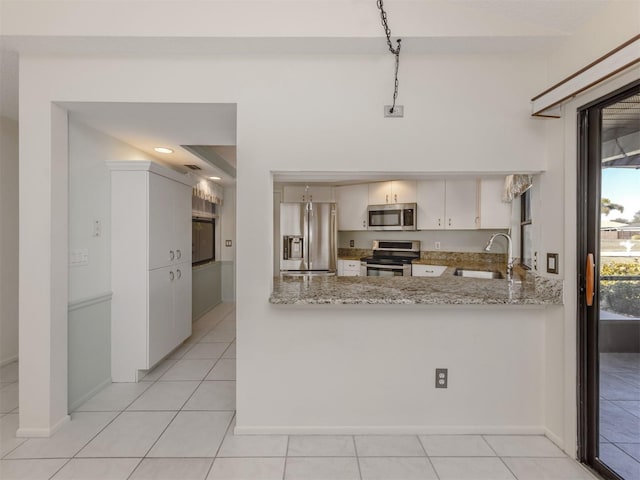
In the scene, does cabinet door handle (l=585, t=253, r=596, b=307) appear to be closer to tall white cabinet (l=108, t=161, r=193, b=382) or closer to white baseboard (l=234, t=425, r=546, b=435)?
white baseboard (l=234, t=425, r=546, b=435)

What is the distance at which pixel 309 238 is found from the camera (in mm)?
4824

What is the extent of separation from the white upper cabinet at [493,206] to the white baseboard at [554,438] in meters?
2.50

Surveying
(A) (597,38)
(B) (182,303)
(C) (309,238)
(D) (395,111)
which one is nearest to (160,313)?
(B) (182,303)

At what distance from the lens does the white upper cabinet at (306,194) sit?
4988mm

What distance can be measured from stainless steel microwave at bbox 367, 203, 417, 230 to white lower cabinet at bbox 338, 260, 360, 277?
1.92 ft

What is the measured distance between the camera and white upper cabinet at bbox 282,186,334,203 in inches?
196

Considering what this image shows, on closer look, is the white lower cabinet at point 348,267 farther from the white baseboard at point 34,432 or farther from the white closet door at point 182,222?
the white baseboard at point 34,432

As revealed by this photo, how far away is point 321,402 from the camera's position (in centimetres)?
204

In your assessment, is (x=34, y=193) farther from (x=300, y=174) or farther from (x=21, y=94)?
(x=300, y=174)

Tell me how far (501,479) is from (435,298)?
A: 935 millimetres

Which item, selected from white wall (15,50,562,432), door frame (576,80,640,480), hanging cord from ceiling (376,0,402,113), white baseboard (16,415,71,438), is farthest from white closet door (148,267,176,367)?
door frame (576,80,640,480)

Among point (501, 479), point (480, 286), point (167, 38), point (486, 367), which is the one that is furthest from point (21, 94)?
point (501, 479)

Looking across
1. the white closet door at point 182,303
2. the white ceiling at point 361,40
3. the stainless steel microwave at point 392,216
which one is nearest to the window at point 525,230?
the stainless steel microwave at point 392,216

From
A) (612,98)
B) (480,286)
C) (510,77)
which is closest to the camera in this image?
(612,98)
